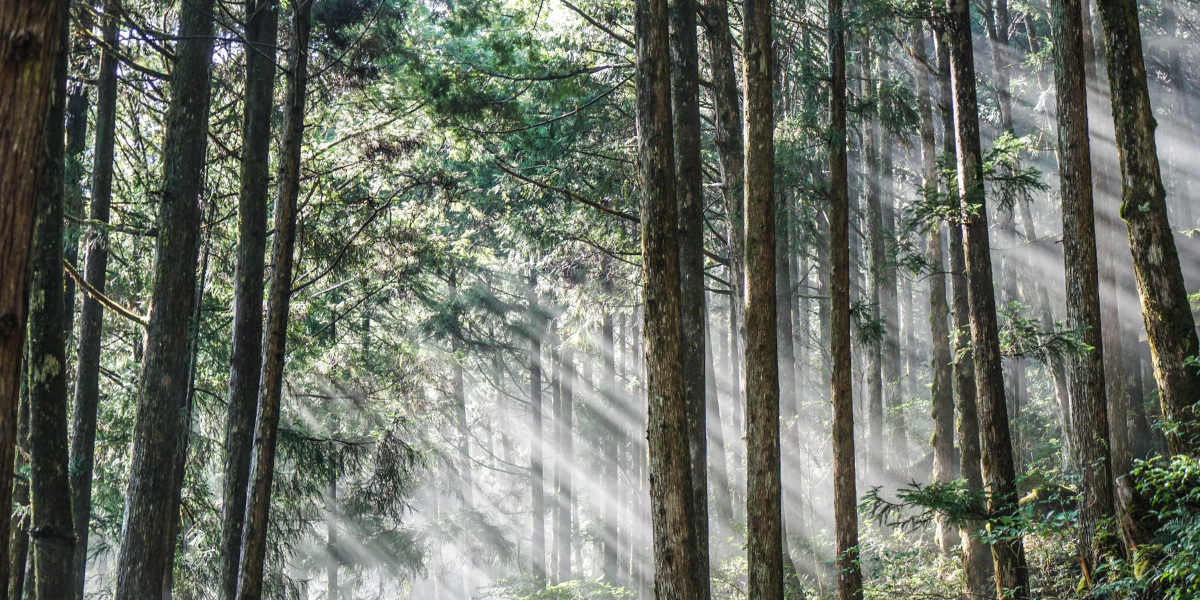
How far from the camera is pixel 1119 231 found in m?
14.9

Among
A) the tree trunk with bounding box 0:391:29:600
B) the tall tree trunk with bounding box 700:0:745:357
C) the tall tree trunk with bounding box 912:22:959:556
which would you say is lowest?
the tree trunk with bounding box 0:391:29:600

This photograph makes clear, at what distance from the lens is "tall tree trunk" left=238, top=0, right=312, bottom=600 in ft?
28.7

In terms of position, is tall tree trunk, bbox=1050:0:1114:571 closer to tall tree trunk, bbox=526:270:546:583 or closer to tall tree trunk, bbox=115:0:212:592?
tall tree trunk, bbox=115:0:212:592

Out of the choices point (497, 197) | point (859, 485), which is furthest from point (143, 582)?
point (859, 485)

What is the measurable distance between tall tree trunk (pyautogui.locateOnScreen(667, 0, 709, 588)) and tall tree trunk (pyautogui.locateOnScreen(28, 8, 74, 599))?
20.3ft

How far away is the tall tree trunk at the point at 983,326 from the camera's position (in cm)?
858

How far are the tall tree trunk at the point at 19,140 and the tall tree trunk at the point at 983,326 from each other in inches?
323

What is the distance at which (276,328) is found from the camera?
9258mm

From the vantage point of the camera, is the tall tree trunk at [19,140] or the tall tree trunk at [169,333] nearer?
the tall tree trunk at [19,140]

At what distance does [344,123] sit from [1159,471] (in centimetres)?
1135

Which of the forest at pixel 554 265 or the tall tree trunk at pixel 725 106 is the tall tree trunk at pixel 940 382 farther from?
the tall tree trunk at pixel 725 106

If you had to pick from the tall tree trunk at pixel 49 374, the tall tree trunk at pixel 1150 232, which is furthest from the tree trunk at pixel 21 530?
the tall tree trunk at pixel 1150 232

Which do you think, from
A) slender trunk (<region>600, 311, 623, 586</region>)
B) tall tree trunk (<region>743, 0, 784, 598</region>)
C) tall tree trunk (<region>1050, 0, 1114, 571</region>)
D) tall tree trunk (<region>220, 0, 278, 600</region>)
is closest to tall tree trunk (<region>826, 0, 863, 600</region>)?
tall tree trunk (<region>743, 0, 784, 598</region>)

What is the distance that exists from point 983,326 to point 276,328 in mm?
7859
